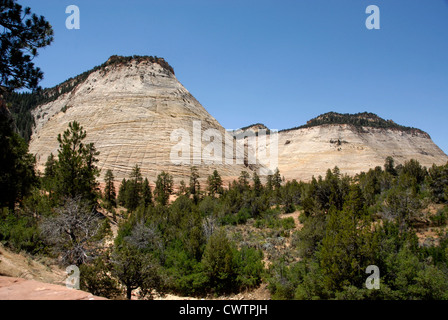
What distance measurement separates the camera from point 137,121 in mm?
55438

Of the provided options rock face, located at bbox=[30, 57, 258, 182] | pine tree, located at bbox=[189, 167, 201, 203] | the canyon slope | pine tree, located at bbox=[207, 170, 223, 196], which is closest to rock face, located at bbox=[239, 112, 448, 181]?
the canyon slope

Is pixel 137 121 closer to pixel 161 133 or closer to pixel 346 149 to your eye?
pixel 161 133

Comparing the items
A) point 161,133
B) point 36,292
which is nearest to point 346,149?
point 161,133

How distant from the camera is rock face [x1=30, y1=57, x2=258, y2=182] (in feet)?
160

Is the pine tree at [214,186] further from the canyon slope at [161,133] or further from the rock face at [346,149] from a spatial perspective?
the rock face at [346,149]

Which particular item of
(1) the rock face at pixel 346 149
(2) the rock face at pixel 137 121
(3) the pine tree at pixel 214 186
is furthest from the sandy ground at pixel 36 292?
(1) the rock face at pixel 346 149

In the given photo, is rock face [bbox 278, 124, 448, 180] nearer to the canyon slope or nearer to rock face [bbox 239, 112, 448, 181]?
rock face [bbox 239, 112, 448, 181]

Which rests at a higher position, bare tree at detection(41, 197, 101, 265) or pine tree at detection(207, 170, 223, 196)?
pine tree at detection(207, 170, 223, 196)

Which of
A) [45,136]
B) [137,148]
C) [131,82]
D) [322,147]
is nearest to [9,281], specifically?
[137,148]

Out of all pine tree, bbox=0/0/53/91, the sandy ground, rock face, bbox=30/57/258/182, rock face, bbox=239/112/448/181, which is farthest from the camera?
rock face, bbox=239/112/448/181

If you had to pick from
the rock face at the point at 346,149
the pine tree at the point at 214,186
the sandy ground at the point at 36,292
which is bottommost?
the sandy ground at the point at 36,292

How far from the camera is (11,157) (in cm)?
941

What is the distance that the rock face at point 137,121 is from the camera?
1924 inches
